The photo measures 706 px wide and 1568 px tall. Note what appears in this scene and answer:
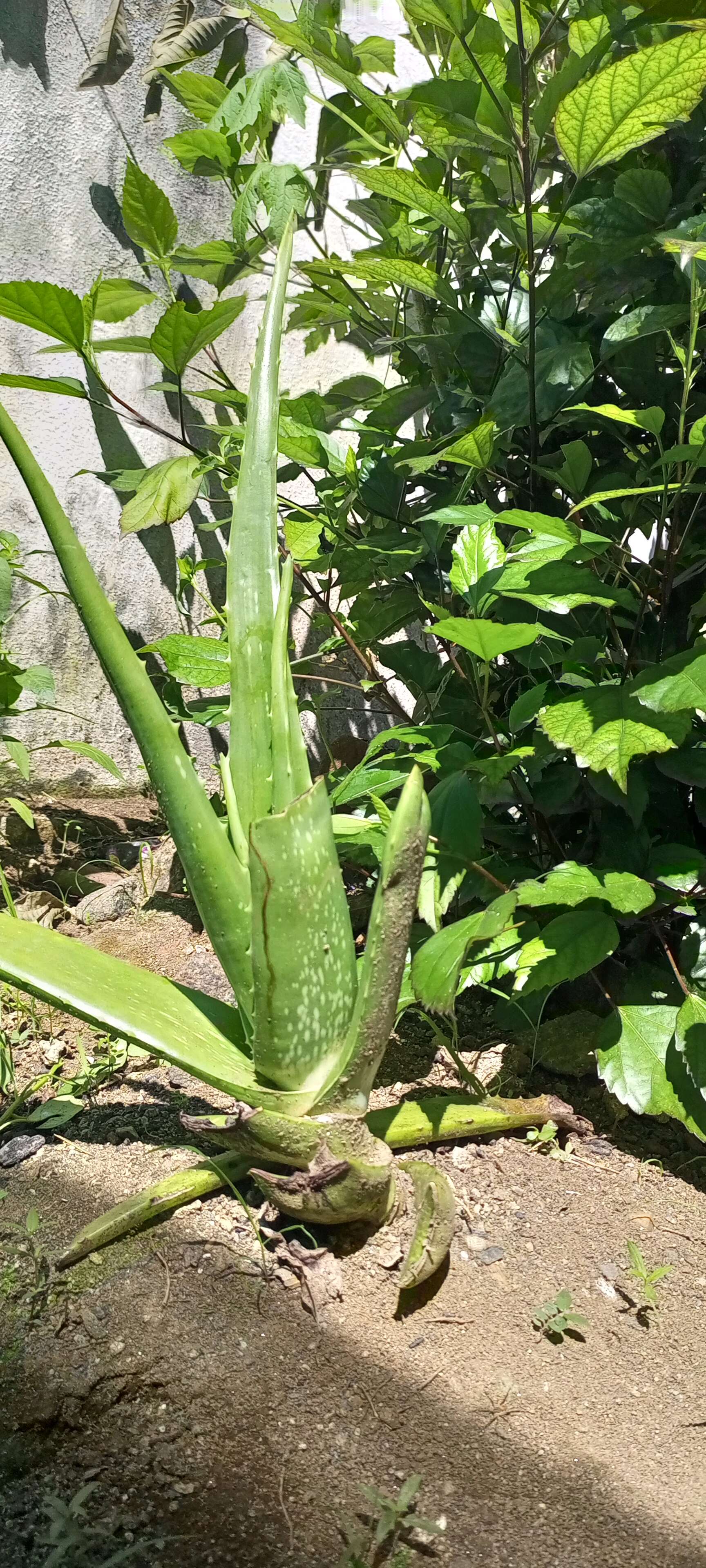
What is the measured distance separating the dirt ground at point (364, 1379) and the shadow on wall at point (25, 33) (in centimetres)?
181

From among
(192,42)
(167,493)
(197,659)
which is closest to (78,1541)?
(197,659)

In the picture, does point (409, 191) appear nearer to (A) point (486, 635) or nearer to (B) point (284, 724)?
(A) point (486, 635)

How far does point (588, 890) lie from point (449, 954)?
0.15 m

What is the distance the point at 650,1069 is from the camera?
96 centimetres

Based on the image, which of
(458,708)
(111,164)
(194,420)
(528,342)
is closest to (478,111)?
(528,342)

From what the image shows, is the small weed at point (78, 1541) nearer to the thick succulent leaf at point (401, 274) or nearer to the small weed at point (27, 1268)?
the small weed at point (27, 1268)

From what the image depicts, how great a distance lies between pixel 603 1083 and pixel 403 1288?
1.37 ft

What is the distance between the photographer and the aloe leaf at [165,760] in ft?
2.58

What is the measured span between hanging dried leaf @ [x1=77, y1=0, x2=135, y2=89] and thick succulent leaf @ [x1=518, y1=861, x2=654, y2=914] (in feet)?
5.31

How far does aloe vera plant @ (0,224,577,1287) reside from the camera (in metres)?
0.76

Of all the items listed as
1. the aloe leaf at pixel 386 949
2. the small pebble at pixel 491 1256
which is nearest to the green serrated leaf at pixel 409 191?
the aloe leaf at pixel 386 949

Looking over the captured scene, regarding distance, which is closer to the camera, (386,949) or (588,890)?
(386,949)

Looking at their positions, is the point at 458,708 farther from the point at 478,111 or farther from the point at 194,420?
the point at 194,420

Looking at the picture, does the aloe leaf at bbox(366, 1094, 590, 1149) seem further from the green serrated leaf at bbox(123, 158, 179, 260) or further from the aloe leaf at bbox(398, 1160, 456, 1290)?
the green serrated leaf at bbox(123, 158, 179, 260)
